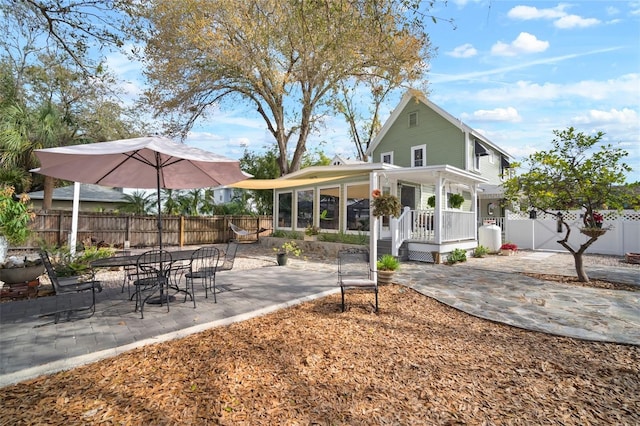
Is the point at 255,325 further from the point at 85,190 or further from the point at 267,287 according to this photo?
the point at 85,190

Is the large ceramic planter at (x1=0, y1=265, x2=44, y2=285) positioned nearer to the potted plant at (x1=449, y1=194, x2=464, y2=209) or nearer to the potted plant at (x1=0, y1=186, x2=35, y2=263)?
the potted plant at (x1=0, y1=186, x2=35, y2=263)

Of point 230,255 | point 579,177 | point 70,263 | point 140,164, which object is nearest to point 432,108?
point 579,177

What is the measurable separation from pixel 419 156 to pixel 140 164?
13450 millimetres

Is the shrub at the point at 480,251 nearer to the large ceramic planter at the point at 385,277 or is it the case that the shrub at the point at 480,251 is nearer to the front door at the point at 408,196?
the front door at the point at 408,196

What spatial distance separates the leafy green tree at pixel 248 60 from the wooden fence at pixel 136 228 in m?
4.43

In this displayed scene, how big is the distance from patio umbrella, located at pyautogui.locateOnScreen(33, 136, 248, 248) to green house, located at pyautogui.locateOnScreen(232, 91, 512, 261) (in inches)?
132

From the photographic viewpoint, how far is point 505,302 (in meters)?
5.39

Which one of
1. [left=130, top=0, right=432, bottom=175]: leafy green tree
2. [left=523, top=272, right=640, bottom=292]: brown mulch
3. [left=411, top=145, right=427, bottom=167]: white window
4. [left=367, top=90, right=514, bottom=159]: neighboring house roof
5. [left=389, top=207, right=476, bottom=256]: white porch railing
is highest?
[left=130, top=0, right=432, bottom=175]: leafy green tree

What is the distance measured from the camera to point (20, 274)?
5332mm

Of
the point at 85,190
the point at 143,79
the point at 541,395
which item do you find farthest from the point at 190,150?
the point at 85,190

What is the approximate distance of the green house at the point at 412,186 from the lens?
10227 mm

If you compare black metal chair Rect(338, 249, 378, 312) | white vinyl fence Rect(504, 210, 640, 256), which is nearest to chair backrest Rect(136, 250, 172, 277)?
black metal chair Rect(338, 249, 378, 312)

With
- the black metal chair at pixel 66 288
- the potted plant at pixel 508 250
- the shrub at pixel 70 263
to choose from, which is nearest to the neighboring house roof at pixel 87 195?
the shrub at pixel 70 263

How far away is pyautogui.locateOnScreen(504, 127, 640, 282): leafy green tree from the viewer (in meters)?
6.61
